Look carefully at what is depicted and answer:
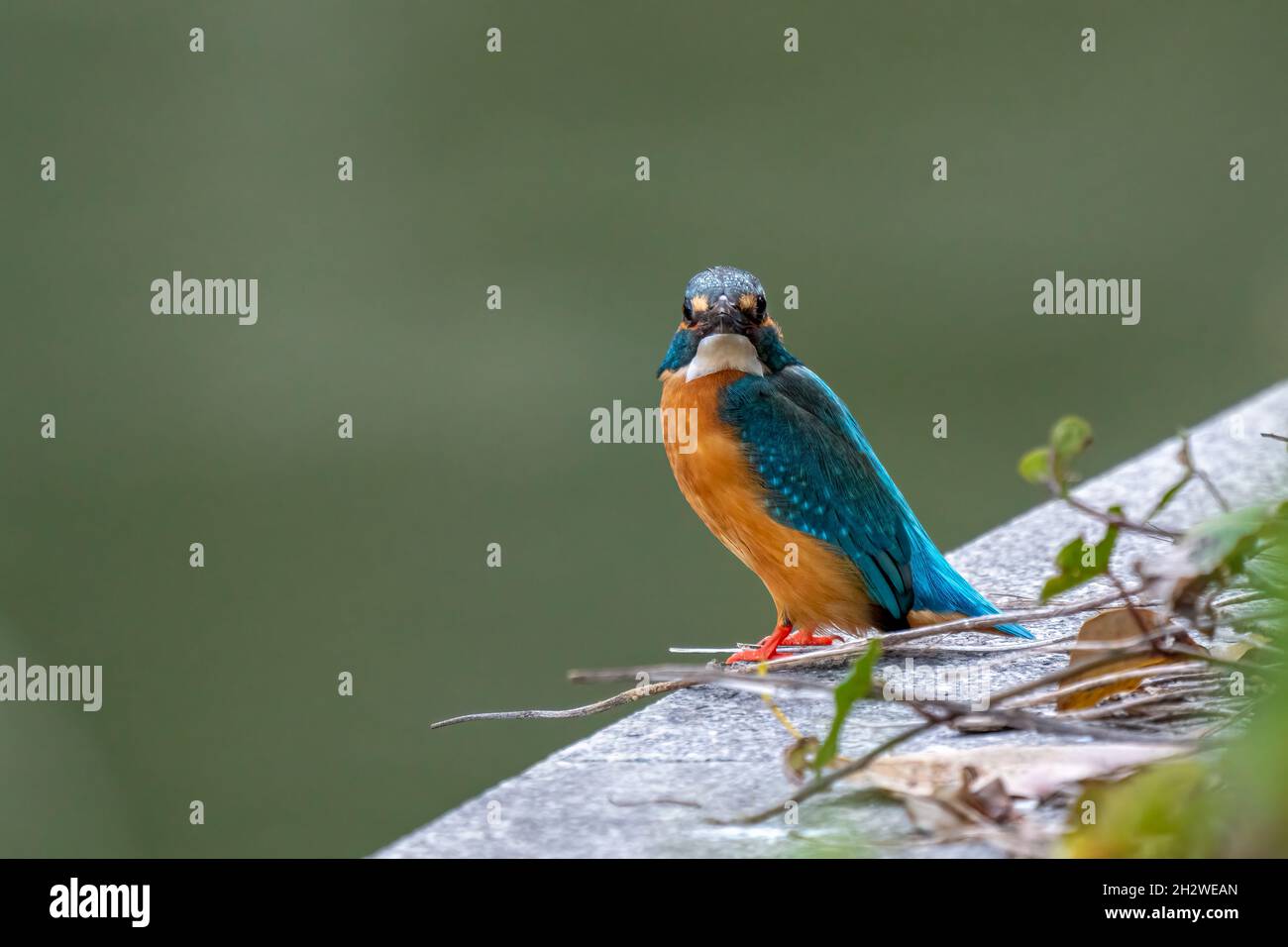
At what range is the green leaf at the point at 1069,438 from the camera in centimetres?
201

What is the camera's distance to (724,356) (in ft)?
11.2

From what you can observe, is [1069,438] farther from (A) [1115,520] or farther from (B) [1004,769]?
(B) [1004,769]

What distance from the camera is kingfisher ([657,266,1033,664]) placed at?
3.20m

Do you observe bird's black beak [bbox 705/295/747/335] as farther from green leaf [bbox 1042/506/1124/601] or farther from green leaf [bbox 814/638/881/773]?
green leaf [bbox 814/638/881/773]

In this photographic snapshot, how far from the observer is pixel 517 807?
80.7 inches

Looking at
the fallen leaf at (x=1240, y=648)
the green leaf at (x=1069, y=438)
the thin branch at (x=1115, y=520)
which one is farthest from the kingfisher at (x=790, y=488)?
the green leaf at (x=1069, y=438)

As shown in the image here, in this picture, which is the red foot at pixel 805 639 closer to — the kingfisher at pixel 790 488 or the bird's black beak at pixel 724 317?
the kingfisher at pixel 790 488

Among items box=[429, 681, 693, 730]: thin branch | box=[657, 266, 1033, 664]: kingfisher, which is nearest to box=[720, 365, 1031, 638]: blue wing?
box=[657, 266, 1033, 664]: kingfisher

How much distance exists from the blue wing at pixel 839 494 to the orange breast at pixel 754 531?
0.03m

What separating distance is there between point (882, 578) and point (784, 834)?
4.50 feet

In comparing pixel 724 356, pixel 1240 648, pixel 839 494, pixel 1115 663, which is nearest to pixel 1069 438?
pixel 1115 663

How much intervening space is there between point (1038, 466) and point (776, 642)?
4.68 ft
